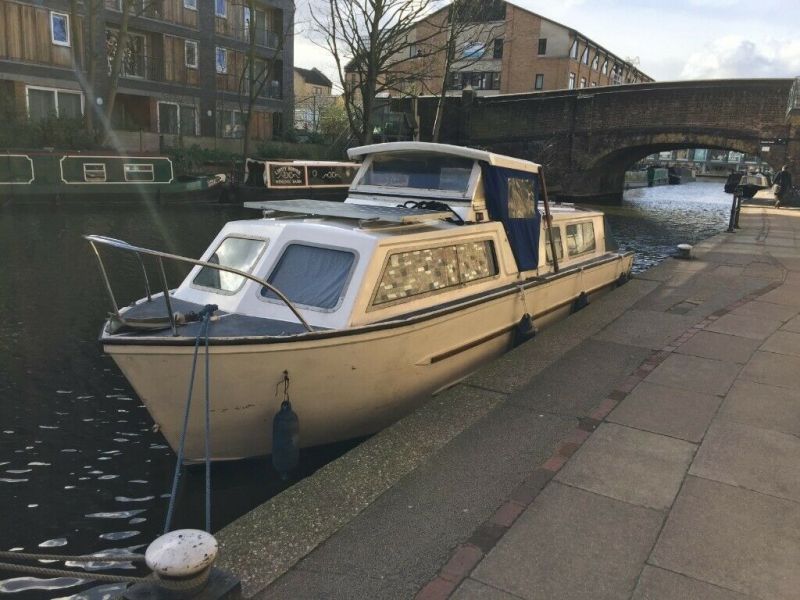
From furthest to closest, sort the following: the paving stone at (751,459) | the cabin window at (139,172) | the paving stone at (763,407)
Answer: the cabin window at (139,172), the paving stone at (763,407), the paving stone at (751,459)

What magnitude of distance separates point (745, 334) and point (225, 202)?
23.4m

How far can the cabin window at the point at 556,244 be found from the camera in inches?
378

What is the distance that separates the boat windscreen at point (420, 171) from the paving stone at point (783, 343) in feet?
14.5

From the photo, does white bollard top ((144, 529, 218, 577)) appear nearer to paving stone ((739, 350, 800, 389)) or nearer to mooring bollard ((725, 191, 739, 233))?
paving stone ((739, 350, 800, 389))

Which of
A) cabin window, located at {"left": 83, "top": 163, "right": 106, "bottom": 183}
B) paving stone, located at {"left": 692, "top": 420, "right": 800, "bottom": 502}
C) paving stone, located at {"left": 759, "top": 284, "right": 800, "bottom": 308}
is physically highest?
cabin window, located at {"left": 83, "top": 163, "right": 106, "bottom": 183}

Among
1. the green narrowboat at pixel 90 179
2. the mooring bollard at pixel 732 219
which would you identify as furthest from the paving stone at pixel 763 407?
the green narrowboat at pixel 90 179

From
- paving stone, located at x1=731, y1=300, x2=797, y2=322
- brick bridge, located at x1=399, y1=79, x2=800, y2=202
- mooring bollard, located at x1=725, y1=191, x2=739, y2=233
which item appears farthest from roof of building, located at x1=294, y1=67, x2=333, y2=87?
paving stone, located at x1=731, y1=300, x2=797, y2=322

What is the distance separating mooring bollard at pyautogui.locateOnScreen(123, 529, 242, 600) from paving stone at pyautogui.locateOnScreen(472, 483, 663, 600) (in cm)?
146

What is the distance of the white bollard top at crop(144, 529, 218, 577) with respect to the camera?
2914 millimetres

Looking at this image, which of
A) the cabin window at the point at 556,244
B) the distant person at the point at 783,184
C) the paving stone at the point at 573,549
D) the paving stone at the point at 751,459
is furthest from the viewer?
the distant person at the point at 783,184

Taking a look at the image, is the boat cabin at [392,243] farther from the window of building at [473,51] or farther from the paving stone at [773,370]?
the window of building at [473,51]

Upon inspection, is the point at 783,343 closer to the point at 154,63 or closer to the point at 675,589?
the point at 675,589

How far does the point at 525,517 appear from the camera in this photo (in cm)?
414

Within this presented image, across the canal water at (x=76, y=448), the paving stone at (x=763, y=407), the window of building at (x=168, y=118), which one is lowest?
the canal water at (x=76, y=448)
